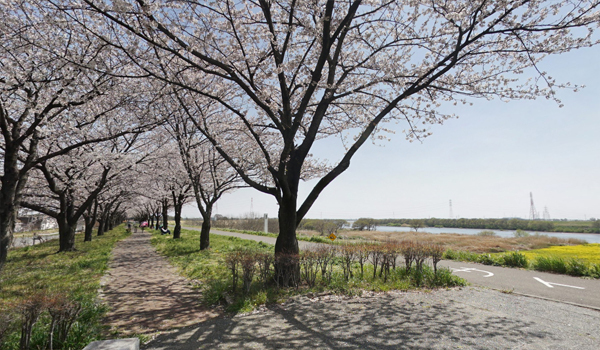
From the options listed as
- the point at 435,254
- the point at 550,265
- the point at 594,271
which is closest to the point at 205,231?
the point at 435,254

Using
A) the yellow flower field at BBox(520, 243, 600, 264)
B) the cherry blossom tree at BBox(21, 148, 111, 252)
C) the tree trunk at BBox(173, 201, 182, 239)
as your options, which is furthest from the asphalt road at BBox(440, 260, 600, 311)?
the tree trunk at BBox(173, 201, 182, 239)

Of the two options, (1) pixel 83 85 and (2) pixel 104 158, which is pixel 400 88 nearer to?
(1) pixel 83 85

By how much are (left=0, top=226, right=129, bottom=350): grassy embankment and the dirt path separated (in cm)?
29

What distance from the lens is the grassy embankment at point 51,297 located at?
3.53 m

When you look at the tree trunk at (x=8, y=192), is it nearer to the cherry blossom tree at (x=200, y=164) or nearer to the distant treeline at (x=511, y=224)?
the cherry blossom tree at (x=200, y=164)

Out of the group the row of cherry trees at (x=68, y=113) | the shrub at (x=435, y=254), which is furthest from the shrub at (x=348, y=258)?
the row of cherry trees at (x=68, y=113)

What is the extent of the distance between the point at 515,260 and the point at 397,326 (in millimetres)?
9251

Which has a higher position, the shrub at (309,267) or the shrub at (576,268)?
the shrub at (309,267)

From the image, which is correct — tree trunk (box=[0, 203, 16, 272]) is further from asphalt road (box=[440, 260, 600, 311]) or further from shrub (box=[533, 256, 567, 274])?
shrub (box=[533, 256, 567, 274])

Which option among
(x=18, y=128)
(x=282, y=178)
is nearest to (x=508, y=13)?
(x=282, y=178)

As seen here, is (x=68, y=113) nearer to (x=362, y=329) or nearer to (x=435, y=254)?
(x=362, y=329)

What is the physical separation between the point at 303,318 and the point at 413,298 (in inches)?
107

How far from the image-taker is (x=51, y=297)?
11.8 feet

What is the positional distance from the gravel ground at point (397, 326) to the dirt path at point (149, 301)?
0.61m
